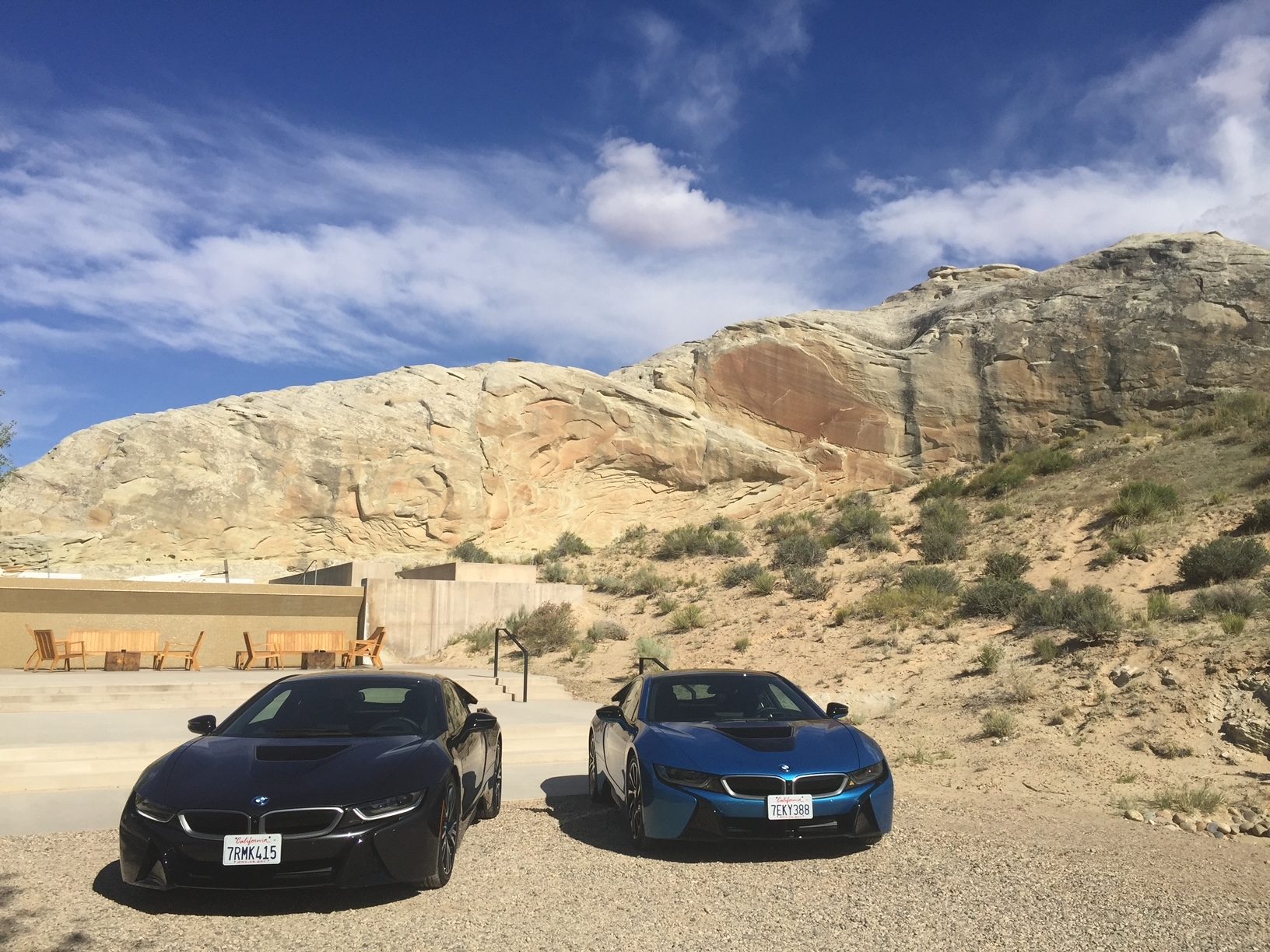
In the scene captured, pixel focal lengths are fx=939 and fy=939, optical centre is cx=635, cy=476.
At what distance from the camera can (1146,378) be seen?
34719mm

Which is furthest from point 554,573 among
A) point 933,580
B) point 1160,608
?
point 1160,608

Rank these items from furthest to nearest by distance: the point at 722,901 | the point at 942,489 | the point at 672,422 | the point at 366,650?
1. the point at 672,422
2. the point at 942,489
3. the point at 366,650
4. the point at 722,901

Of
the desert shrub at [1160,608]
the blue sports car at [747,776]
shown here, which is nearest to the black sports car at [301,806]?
the blue sports car at [747,776]

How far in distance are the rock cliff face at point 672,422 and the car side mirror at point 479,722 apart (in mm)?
23902

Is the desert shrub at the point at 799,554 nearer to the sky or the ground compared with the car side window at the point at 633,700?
nearer to the sky

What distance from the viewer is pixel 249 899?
508 centimetres

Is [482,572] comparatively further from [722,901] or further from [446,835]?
[722,901]

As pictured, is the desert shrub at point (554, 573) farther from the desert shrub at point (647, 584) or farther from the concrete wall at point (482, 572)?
the concrete wall at point (482, 572)

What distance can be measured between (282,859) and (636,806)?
248 centimetres

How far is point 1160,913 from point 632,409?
3307 cm

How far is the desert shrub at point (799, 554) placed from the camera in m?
24.1

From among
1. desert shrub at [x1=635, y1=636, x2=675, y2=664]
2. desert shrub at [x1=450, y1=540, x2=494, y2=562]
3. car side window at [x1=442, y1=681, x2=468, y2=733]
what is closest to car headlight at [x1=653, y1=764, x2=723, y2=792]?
car side window at [x1=442, y1=681, x2=468, y2=733]

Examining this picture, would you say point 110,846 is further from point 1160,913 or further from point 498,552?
point 498,552

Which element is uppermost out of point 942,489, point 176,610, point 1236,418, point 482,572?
point 1236,418
